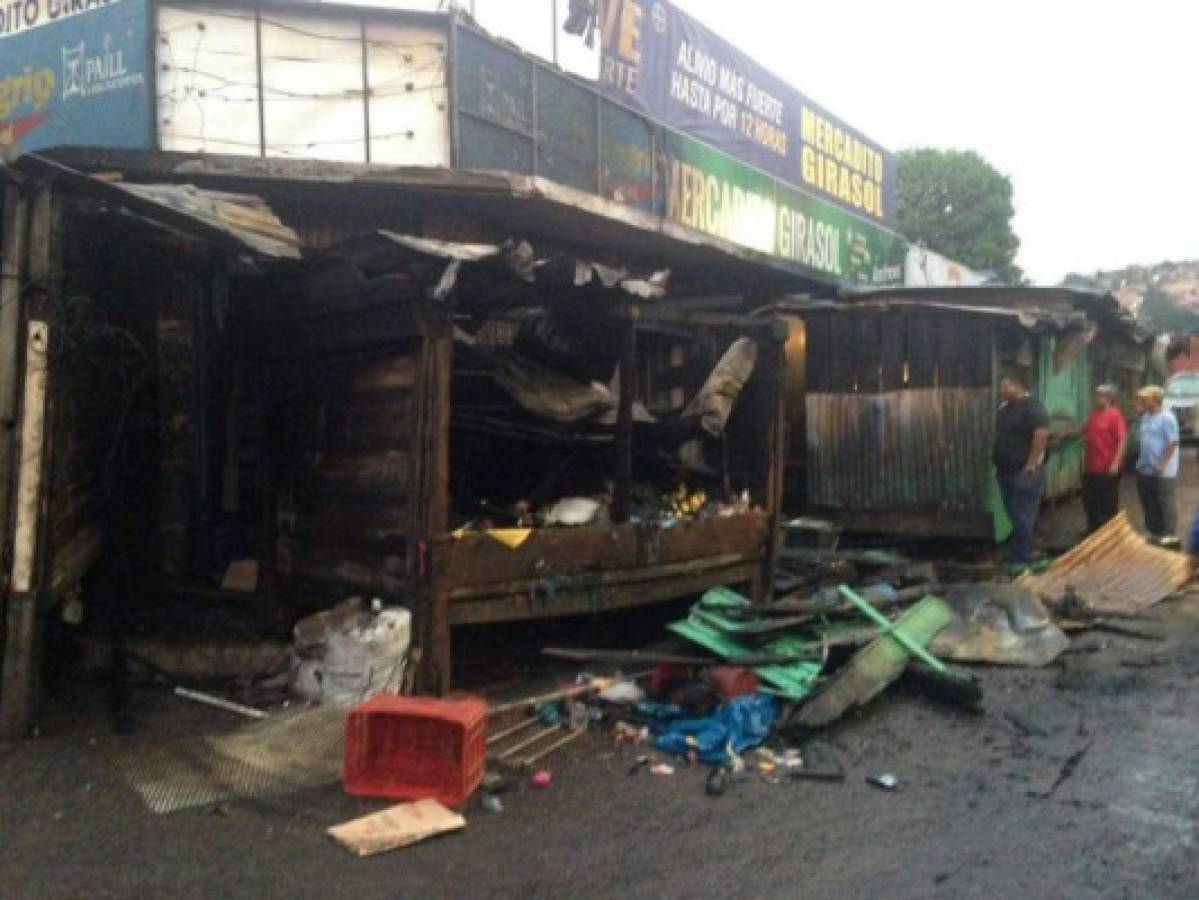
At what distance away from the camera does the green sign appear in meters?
13.2

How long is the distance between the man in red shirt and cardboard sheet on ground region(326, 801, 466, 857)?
8472 millimetres

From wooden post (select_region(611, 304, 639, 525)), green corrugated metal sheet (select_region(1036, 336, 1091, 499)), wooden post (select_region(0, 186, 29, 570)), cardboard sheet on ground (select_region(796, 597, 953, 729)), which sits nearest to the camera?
wooden post (select_region(0, 186, 29, 570))

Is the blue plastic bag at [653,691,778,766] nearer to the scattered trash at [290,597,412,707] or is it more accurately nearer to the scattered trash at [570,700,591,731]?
the scattered trash at [570,700,591,731]

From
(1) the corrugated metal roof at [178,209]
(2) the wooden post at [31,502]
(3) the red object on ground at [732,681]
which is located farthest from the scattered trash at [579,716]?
(1) the corrugated metal roof at [178,209]

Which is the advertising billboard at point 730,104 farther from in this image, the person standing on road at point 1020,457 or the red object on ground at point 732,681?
the red object on ground at point 732,681

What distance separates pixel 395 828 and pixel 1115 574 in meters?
6.94

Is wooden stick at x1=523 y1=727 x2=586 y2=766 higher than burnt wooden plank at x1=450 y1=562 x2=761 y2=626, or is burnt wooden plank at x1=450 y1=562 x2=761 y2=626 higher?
burnt wooden plank at x1=450 y1=562 x2=761 y2=626

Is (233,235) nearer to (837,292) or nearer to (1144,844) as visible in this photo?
(1144,844)

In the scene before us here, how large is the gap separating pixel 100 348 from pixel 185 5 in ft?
15.8

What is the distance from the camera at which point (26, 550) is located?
15.8ft

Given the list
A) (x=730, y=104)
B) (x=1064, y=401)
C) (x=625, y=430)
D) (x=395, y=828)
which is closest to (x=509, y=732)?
(x=395, y=828)

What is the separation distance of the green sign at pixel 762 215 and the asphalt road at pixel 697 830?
8439mm

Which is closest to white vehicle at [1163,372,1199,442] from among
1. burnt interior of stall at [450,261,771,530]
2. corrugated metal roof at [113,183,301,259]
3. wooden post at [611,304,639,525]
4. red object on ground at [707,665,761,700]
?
burnt interior of stall at [450,261,771,530]

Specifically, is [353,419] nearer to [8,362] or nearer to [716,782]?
[8,362]
